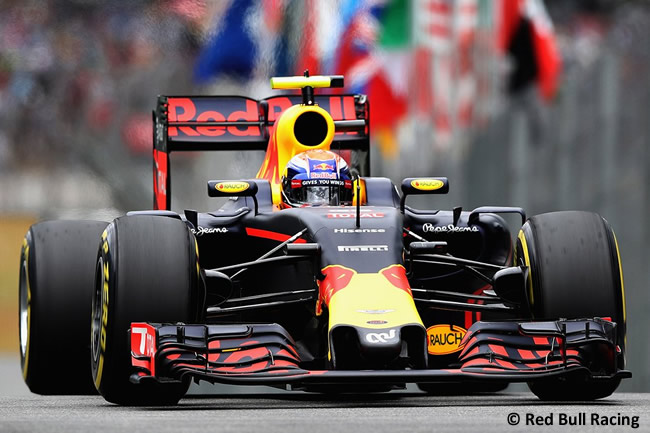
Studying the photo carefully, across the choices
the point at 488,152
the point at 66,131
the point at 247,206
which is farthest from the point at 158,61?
the point at 247,206

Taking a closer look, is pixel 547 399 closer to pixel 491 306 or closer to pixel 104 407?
pixel 491 306

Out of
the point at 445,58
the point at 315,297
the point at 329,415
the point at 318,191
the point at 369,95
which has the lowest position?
the point at 329,415

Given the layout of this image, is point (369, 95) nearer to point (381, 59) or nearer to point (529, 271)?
point (381, 59)

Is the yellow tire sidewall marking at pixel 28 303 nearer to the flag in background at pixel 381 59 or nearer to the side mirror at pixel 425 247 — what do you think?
the side mirror at pixel 425 247

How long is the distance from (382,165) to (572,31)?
24.8 meters

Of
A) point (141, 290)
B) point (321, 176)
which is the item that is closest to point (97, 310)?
point (141, 290)

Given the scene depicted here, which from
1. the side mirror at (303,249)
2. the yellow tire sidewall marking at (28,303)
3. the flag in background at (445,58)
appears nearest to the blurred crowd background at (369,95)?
the flag in background at (445,58)

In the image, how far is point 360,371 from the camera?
959cm

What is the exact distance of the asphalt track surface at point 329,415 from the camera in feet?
27.2

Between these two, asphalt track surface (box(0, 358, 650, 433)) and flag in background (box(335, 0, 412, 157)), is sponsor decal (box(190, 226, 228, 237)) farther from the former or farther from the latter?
flag in background (box(335, 0, 412, 157))

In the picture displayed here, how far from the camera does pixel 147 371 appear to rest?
1006 centimetres

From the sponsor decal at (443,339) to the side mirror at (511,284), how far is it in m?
0.88

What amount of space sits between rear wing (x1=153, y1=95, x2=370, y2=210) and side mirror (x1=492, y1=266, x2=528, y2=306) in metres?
3.42

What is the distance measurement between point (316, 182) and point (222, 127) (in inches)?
94.5
